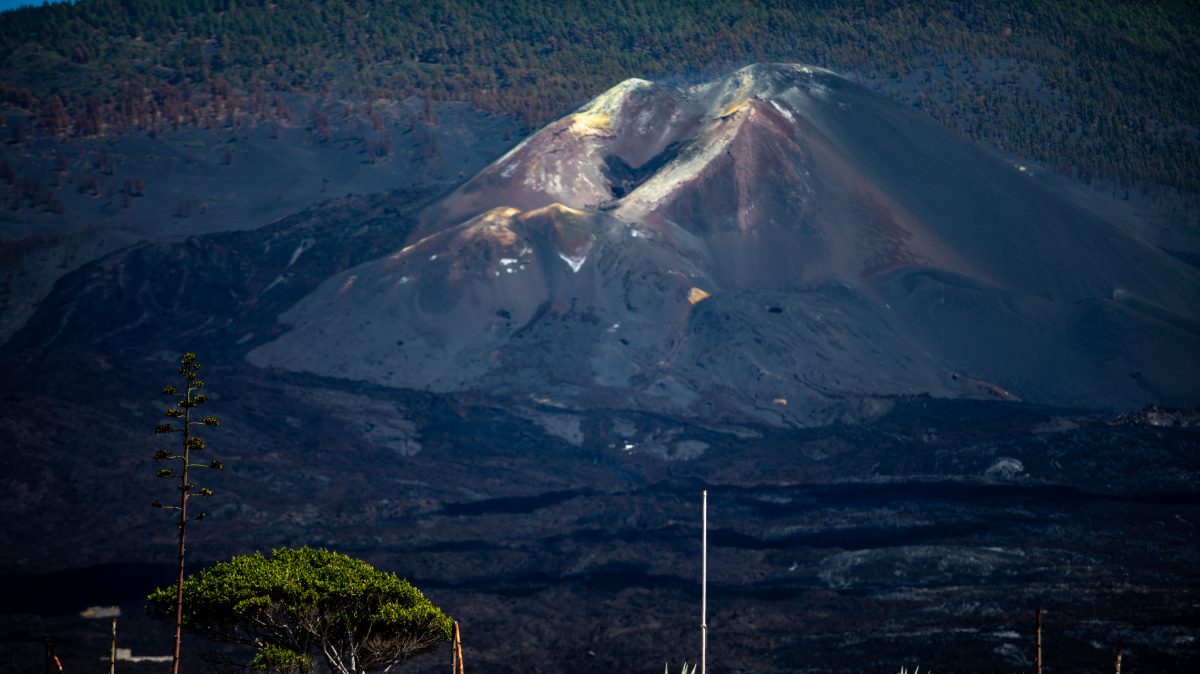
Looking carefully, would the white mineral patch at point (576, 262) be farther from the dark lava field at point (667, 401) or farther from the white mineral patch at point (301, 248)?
the white mineral patch at point (301, 248)

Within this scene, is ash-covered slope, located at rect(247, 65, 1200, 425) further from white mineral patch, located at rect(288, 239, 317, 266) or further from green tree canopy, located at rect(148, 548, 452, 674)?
green tree canopy, located at rect(148, 548, 452, 674)

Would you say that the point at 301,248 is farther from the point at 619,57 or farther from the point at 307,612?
the point at 307,612

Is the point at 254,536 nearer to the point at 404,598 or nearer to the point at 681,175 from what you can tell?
the point at 404,598

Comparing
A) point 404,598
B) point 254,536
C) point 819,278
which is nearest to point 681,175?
point 819,278

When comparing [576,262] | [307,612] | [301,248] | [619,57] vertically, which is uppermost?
[619,57]

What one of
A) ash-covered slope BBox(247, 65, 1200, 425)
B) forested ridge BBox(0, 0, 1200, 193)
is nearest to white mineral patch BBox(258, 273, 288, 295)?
ash-covered slope BBox(247, 65, 1200, 425)

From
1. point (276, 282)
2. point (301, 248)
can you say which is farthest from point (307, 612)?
point (301, 248)
